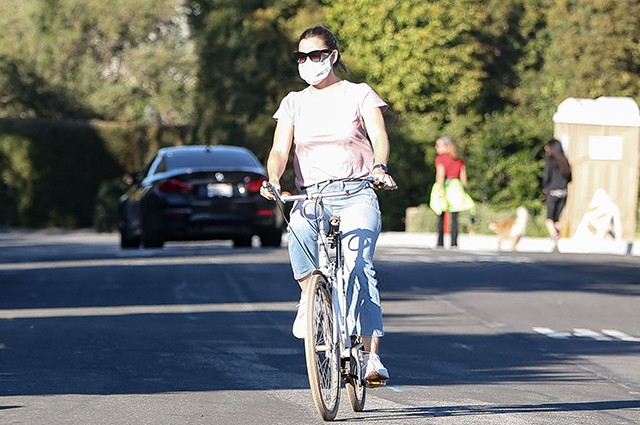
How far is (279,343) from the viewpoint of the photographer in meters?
9.31

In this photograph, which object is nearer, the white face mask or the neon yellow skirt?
the white face mask

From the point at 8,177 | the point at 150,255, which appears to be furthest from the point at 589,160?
the point at 8,177

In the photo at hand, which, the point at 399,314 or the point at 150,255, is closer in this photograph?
the point at 399,314

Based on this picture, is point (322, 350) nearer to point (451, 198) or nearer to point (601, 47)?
point (451, 198)

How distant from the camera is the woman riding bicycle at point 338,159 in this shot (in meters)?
6.40

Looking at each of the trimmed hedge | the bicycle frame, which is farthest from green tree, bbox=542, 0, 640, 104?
the bicycle frame

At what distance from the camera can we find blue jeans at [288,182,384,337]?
6.39 m

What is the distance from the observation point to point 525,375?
26.5ft

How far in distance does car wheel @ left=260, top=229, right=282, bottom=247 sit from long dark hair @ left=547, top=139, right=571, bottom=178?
14.7ft

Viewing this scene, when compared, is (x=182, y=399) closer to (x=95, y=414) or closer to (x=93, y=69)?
(x=95, y=414)

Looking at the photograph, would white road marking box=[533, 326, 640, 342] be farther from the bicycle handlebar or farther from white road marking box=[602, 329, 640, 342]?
the bicycle handlebar

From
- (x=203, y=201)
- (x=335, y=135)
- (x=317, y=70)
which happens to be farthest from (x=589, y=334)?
(x=203, y=201)

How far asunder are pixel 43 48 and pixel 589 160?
3727cm

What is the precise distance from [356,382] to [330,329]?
31cm
